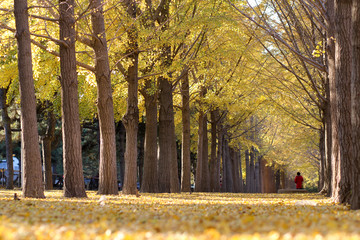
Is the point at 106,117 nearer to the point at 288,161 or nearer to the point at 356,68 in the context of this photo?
the point at 356,68

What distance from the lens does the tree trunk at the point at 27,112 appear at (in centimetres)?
1196

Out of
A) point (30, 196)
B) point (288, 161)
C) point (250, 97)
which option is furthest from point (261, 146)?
point (30, 196)

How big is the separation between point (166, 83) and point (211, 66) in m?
5.41

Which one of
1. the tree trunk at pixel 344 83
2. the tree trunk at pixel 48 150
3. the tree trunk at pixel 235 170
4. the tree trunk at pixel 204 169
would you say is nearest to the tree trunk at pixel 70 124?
the tree trunk at pixel 344 83

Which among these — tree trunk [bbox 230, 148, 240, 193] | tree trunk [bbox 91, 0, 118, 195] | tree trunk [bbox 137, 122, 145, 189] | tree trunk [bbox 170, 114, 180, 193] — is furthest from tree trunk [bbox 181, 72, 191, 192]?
tree trunk [bbox 137, 122, 145, 189]

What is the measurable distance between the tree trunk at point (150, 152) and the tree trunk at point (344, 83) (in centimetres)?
1047

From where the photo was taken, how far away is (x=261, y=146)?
1727 inches

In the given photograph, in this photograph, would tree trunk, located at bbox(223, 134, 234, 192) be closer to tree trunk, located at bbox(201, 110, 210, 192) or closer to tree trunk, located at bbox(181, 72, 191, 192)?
tree trunk, located at bbox(201, 110, 210, 192)

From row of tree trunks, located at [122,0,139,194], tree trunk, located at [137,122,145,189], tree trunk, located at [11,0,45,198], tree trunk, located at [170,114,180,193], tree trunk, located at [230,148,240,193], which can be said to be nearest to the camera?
tree trunk, located at [11,0,45,198]

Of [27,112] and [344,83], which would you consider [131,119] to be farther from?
[344,83]

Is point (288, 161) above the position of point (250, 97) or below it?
below

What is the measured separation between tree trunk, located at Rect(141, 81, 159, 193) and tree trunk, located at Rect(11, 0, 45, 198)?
7565mm

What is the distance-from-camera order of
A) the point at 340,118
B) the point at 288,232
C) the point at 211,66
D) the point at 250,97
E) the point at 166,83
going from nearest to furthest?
the point at 288,232 < the point at 340,118 < the point at 166,83 < the point at 211,66 < the point at 250,97

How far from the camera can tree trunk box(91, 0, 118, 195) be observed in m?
15.4
